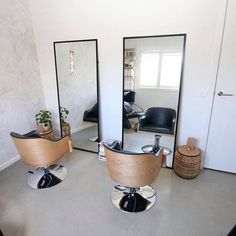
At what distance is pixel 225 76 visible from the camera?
2.05 m

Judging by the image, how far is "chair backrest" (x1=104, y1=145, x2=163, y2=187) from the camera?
1.45m

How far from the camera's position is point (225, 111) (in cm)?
215

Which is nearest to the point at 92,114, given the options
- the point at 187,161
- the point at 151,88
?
the point at 151,88

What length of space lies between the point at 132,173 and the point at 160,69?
1.39m

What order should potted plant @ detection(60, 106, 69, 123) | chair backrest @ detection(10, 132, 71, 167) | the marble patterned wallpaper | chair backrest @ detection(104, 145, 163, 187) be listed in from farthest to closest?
potted plant @ detection(60, 106, 69, 123)
the marble patterned wallpaper
chair backrest @ detection(10, 132, 71, 167)
chair backrest @ detection(104, 145, 163, 187)

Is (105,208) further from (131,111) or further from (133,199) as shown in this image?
(131,111)

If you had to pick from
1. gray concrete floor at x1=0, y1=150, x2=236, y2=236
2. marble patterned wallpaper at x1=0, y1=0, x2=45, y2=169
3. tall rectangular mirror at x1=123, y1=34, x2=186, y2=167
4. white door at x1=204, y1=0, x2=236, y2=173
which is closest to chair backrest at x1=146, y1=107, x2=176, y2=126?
tall rectangular mirror at x1=123, y1=34, x2=186, y2=167

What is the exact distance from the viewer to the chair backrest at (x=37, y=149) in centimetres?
181

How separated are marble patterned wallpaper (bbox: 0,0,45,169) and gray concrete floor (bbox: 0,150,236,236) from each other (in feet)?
2.11

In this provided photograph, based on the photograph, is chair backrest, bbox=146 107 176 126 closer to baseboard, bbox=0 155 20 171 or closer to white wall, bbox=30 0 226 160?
white wall, bbox=30 0 226 160

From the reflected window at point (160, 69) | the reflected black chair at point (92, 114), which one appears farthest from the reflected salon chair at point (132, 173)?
the reflected black chair at point (92, 114)

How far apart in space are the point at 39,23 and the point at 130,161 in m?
2.45

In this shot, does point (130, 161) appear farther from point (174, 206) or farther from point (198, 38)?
point (198, 38)

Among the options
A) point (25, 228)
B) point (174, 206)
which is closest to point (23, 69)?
point (25, 228)
